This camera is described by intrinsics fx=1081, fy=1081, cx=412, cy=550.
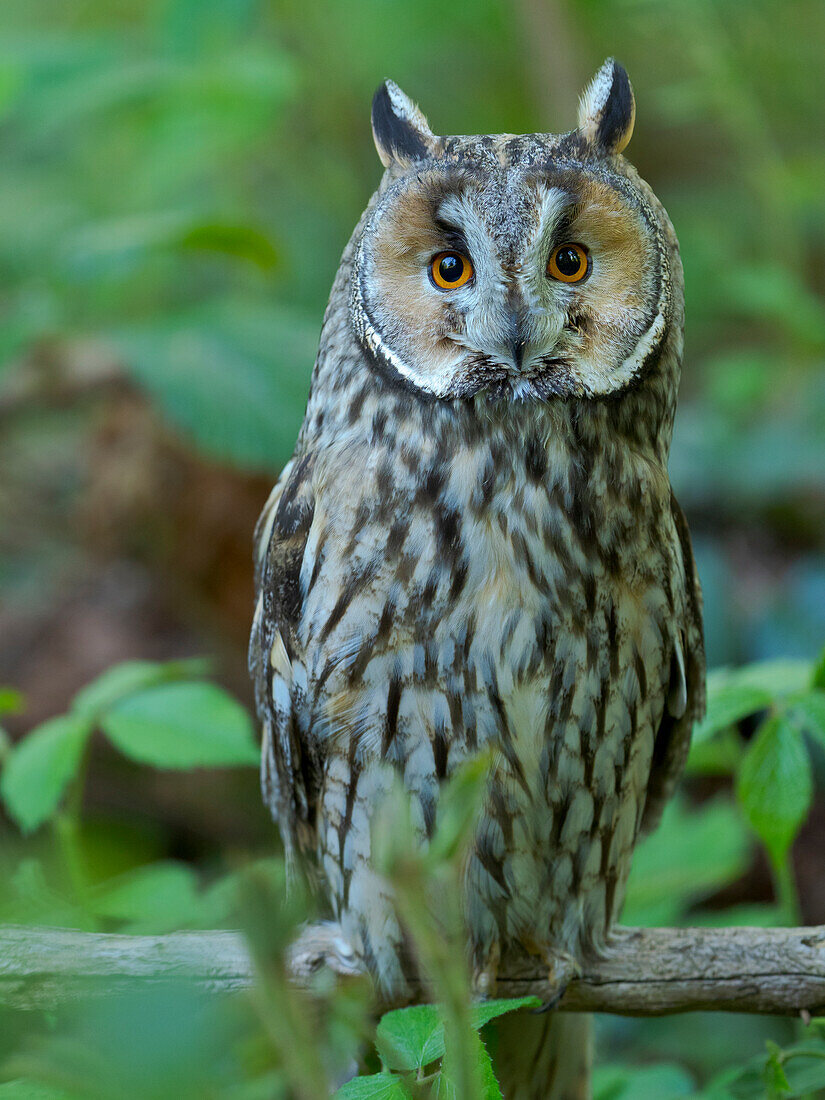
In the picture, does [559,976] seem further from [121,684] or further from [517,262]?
[517,262]

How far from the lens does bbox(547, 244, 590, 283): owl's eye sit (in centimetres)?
125

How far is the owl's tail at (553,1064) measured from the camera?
1635 millimetres

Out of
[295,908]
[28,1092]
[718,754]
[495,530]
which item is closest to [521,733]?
[495,530]

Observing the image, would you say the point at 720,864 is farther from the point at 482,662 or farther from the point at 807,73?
the point at 807,73

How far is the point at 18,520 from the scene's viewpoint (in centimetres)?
373

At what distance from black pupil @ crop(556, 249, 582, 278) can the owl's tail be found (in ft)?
3.56

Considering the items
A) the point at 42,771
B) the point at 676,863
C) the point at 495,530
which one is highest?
the point at 495,530

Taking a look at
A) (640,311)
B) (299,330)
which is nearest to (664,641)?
(640,311)

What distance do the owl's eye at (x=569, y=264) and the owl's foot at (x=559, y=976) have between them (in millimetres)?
899

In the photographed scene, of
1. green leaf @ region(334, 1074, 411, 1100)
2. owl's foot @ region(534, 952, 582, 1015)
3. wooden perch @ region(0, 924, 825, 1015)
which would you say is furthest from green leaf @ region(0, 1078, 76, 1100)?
owl's foot @ region(534, 952, 582, 1015)

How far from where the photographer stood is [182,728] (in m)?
1.49

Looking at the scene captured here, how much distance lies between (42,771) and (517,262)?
0.88m

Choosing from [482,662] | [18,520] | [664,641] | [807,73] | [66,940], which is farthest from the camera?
[807,73]

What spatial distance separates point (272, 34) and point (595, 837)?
12.3ft
